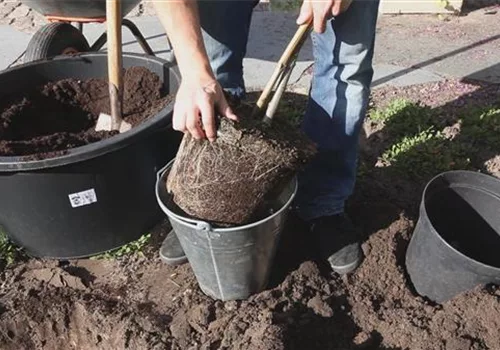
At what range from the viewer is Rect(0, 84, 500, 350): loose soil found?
1981 mm

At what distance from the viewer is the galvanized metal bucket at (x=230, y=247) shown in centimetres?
181

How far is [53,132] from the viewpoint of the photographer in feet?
8.25

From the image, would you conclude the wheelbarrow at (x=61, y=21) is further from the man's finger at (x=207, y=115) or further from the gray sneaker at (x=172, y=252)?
the man's finger at (x=207, y=115)

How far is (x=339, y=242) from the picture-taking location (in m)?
2.27

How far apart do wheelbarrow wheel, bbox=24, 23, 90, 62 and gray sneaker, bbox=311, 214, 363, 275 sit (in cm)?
149

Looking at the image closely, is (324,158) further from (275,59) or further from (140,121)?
(275,59)

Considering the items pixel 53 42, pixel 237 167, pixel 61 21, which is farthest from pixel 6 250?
pixel 237 167

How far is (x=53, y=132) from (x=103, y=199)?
0.50 metres

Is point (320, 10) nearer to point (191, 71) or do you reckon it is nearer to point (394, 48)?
point (191, 71)

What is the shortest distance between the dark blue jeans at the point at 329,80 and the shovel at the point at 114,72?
343mm

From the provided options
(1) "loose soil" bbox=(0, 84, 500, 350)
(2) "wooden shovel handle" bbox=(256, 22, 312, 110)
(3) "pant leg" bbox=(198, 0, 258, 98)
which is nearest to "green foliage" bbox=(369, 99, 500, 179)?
(1) "loose soil" bbox=(0, 84, 500, 350)

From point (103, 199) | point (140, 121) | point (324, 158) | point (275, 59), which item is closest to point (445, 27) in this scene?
point (275, 59)

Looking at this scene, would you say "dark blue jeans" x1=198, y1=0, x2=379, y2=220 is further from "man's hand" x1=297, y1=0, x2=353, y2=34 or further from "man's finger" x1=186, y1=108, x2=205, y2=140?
"man's finger" x1=186, y1=108, x2=205, y2=140

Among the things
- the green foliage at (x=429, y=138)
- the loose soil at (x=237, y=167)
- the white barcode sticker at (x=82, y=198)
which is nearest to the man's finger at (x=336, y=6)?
the loose soil at (x=237, y=167)
